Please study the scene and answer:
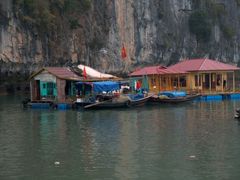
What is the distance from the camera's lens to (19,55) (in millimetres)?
53219

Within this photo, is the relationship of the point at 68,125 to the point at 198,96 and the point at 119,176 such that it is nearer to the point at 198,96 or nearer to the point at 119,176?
the point at 119,176

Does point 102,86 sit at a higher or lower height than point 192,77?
lower

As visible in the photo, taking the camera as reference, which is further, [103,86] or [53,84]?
[53,84]

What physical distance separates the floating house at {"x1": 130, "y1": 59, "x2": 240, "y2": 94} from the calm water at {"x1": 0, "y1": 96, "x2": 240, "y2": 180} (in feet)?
41.5

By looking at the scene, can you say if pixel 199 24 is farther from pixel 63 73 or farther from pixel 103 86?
pixel 103 86

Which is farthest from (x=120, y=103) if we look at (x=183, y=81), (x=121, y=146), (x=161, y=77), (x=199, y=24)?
(x=199, y=24)

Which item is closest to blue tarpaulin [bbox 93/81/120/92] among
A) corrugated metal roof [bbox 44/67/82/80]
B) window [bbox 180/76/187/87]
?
corrugated metal roof [bbox 44/67/82/80]

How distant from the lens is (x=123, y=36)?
65.0 metres

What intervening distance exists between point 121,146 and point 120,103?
49.6 ft

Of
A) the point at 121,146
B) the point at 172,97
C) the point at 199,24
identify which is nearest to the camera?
the point at 121,146

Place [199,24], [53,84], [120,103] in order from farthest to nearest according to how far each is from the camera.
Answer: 1. [199,24]
2. [53,84]
3. [120,103]

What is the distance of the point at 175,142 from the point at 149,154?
97.0 inches

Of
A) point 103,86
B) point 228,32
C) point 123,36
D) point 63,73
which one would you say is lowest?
point 103,86

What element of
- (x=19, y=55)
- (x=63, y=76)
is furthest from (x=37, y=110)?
(x=19, y=55)
